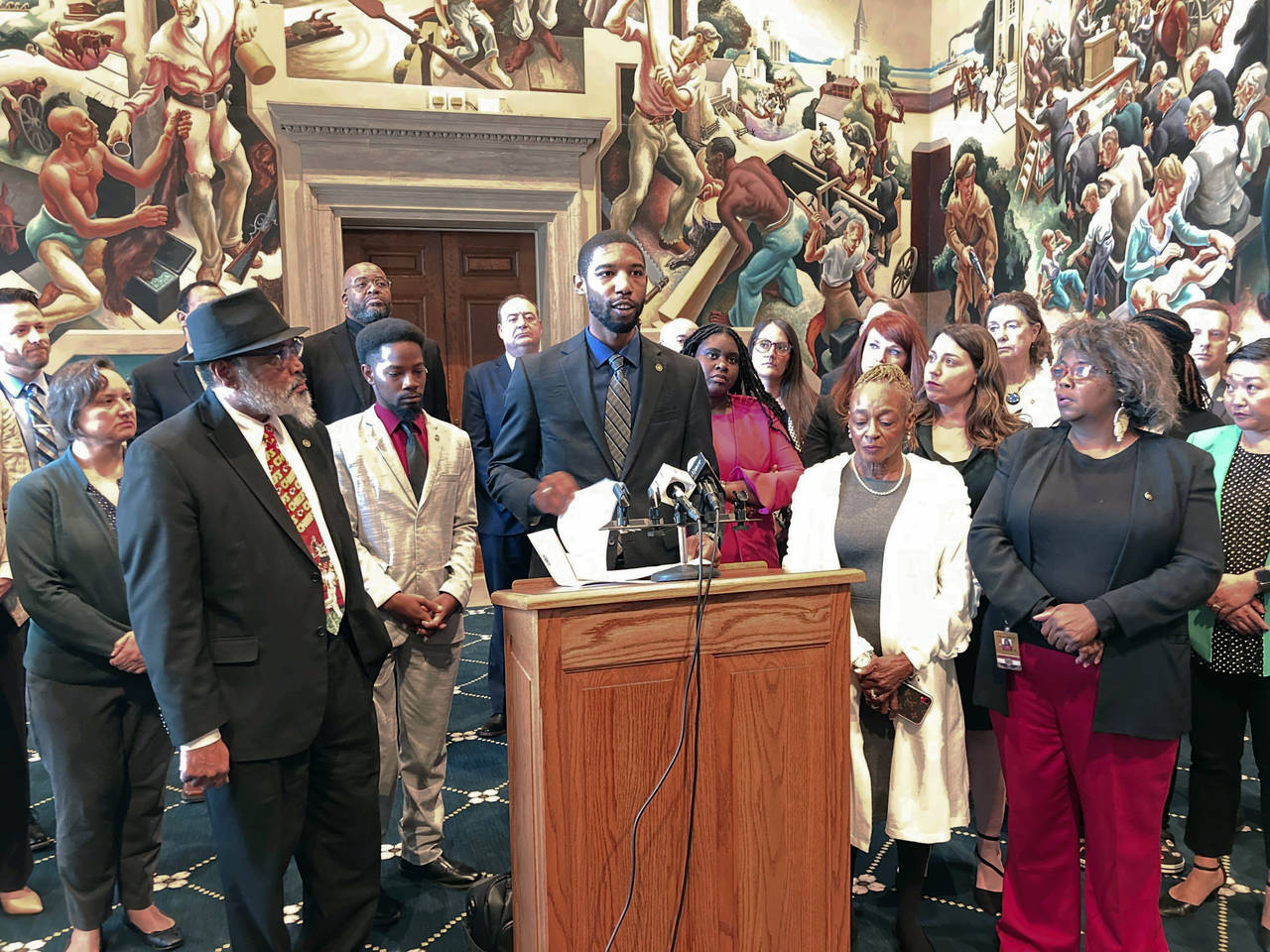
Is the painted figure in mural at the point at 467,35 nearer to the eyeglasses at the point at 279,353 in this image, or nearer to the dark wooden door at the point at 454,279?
the dark wooden door at the point at 454,279

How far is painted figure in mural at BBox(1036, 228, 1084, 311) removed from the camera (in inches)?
313

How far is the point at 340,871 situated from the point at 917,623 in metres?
1.69

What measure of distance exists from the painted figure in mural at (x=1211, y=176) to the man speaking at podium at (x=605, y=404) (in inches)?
214

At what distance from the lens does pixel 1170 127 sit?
23.1 ft

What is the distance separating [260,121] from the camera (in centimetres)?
758

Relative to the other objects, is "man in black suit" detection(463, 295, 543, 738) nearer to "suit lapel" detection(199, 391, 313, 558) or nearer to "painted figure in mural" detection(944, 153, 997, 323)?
"suit lapel" detection(199, 391, 313, 558)

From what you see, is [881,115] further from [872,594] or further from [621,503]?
[621,503]

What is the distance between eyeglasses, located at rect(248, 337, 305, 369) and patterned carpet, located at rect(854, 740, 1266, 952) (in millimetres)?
2253

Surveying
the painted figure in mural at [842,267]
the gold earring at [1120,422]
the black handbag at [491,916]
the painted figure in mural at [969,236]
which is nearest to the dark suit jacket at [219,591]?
the black handbag at [491,916]

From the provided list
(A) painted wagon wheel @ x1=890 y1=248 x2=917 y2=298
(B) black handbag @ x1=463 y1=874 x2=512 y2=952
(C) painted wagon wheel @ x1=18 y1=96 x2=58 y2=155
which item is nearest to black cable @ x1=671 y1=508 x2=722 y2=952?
(B) black handbag @ x1=463 y1=874 x2=512 y2=952

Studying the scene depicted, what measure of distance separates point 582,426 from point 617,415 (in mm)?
104

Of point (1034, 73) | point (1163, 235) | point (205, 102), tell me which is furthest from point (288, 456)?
point (1034, 73)

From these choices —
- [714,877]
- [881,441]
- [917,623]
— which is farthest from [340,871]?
[881,441]

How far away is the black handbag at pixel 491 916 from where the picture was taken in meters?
2.50
